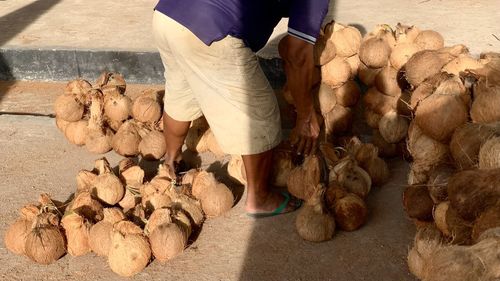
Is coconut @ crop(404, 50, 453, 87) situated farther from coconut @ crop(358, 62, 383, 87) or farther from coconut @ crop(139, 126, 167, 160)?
coconut @ crop(139, 126, 167, 160)

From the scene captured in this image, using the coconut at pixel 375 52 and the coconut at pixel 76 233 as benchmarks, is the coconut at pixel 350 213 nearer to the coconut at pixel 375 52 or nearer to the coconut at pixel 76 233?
the coconut at pixel 375 52

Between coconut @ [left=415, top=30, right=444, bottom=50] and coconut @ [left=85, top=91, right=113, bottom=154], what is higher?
coconut @ [left=415, top=30, right=444, bottom=50]

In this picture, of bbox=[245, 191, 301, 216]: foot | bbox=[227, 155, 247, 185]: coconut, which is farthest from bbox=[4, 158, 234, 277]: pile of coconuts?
bbox=[227, 155, 247, 185]: coconut

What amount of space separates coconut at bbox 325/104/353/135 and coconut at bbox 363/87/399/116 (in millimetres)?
158

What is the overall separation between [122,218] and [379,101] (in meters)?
2.01

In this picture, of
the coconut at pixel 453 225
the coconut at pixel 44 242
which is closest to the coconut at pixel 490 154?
the coconut at pixel 453 225

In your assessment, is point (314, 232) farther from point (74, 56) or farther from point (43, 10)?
point (43, 10)

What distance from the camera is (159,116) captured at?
4.71 meters

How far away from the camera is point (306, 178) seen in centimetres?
380

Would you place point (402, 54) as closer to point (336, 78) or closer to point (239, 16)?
point (336, 78)

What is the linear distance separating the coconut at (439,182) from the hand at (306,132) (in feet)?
2.51

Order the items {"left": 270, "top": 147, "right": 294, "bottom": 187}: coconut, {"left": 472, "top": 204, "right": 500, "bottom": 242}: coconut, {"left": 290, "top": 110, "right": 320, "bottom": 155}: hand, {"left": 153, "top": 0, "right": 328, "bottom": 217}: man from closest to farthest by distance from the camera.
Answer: {"left": 472, "top": 204, "right": 500, "bottom": 242}: coconut < {"left": 153, "top": 0, "right": 328, "bottom": 217}: man < {"left": 290, "top": 110, "right": 320, "bottom": 155}: hand < {"left": 270, "top": 147, "right": 294, "bottom": 187}: coconut

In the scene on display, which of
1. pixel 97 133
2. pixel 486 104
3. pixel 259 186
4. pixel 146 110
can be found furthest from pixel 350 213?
pixel 97 133

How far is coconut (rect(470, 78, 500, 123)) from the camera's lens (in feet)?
9.68
